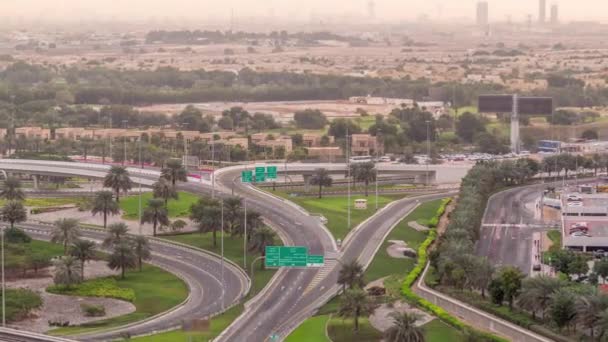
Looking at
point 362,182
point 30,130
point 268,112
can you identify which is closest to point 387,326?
point 362,182

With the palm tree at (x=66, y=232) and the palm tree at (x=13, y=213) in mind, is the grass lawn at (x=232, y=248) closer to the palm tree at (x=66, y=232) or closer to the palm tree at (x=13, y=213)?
the palm tree at (x=66, y=232)

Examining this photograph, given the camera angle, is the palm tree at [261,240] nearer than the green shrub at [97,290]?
No

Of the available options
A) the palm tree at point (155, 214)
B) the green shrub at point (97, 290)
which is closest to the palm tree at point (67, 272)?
the green shrub at point (97, 290)

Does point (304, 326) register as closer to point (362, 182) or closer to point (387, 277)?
point (387, 277)

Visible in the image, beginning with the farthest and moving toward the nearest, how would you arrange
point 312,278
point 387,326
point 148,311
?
point 312,278 → point 148,311 → point 387,326

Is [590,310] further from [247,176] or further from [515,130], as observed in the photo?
[515,130]

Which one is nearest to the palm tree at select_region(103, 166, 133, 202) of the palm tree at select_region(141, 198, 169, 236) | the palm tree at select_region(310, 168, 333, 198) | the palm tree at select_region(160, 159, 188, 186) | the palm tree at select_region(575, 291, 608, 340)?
the palm tree at select_region(160, 159, 188, 186)
